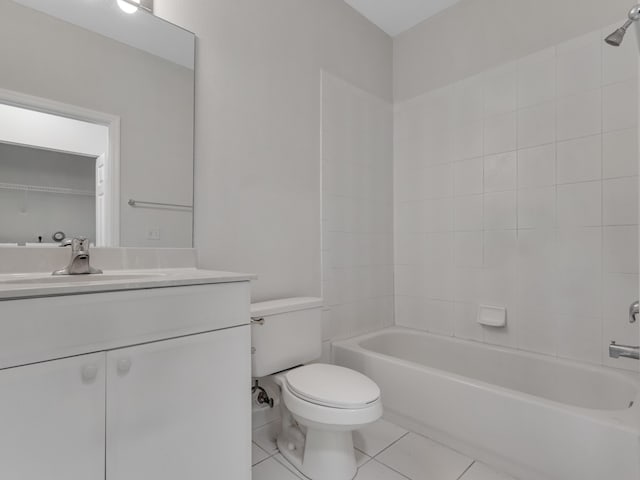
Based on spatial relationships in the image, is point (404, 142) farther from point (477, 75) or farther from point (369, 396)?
point (369, 396)

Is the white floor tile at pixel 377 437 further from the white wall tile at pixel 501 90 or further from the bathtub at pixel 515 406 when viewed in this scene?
the white wall tile at pixel 501 90

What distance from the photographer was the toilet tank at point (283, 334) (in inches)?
58.8

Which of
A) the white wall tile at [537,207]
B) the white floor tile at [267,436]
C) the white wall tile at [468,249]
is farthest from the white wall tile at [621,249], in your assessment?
the white floor tile at [267,436]

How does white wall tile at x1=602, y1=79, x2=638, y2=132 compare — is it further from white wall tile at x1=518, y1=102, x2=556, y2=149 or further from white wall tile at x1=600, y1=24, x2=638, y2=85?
white wall tile at x1=518, y1=102, x2=556, y2=149

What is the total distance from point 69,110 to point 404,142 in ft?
6.62

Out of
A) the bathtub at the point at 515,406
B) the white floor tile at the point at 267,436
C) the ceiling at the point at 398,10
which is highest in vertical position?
the ceiling at the point at 398,10

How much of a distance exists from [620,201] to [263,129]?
5.94 ft

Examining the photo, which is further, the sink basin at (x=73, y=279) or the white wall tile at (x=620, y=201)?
the white wall tile at (x=620, y=201)

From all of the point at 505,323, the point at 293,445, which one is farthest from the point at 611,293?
the point at 293,445

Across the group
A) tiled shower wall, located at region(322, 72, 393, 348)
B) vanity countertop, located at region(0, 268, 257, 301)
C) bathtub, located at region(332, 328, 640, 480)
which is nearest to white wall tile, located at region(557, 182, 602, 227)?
bathtub, located at region(332, 328, 640, 480)

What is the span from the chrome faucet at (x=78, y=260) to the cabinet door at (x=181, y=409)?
48 cm

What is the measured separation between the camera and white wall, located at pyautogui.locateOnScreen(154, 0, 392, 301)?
63.2 inches

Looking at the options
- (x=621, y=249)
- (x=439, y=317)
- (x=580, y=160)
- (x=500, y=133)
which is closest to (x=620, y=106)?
(x=580, y=160)

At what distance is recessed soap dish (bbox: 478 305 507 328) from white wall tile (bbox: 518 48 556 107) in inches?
47.0
